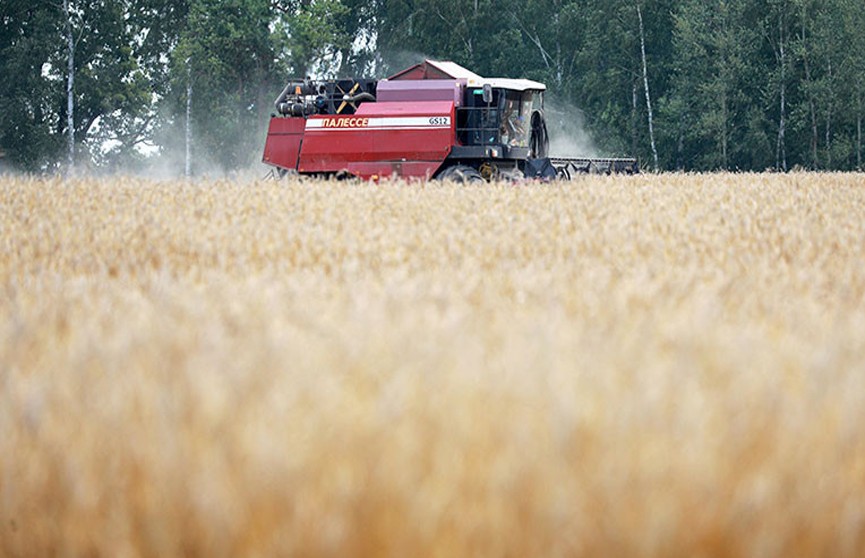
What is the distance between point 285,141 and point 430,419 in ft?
60.2

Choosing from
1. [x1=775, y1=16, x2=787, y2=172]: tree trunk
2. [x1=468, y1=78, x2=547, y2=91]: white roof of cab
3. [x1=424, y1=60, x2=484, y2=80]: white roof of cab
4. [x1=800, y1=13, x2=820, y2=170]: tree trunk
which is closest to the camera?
[x1=468, y1=78, x2=547, y2=91]: white roof of cab

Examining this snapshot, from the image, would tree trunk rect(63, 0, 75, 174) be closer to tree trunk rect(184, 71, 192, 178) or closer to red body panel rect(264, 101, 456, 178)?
tree trunk rect(184, 71, 192, 178)

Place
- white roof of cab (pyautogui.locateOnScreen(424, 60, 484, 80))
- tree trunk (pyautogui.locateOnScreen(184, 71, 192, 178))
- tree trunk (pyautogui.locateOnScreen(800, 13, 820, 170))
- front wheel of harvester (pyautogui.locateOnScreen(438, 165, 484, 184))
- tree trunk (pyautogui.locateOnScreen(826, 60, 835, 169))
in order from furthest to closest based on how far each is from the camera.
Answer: tree trunk (pyautogui.locateOnScreen(184, 71, 192, 178)), tree trunk (pyautogui.locateOnScreen(800, 13, 820, 170)), tree trunk (pyautogui.locateOnScreen(826, 60, 835, 169)), white roof of cab (pyautogui.locateOnScreen(424, 60, 484, 80)), front wheel of harvester (pyautogui.locateOnScreen(438, 165, 484, 184))

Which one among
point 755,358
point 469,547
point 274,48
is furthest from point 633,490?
point 274,48

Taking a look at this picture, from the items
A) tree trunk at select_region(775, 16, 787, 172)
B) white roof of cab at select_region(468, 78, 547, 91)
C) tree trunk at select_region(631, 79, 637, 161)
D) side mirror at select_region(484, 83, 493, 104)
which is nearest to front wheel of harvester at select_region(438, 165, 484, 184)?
side mirror at select_region(484, 83, 493, 104)

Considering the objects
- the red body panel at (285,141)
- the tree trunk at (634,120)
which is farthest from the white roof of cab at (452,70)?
the tree trunk at (634,120)

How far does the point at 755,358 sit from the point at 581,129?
47.5m

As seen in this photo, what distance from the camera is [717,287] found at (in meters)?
5.43

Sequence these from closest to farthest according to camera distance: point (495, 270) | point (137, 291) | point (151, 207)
Answer: 1. point (137, 291)
2. point (495, 270)
3. point (151, 207)

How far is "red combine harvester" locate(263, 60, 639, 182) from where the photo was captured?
63.4 ft

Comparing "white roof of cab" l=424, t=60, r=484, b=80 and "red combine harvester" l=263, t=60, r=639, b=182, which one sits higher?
"white roof of cab" l=424, t=60, r=484, b=80

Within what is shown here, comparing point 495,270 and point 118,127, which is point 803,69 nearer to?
point 118,127

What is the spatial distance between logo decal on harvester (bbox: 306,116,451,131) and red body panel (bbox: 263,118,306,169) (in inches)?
35.7

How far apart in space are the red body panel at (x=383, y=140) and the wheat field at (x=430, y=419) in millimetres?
13791
